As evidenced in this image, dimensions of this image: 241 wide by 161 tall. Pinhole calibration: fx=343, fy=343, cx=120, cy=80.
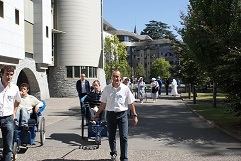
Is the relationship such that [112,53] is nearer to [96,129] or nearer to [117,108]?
[96,129]

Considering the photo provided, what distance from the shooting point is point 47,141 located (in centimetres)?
867

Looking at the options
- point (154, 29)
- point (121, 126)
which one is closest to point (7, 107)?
point (121, 126)

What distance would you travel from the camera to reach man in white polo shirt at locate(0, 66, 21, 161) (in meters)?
5.65

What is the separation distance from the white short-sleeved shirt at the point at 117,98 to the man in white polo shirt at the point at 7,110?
5.47 ft

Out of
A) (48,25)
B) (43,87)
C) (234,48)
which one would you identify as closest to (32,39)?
(48,25)

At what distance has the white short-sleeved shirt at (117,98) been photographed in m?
6.25

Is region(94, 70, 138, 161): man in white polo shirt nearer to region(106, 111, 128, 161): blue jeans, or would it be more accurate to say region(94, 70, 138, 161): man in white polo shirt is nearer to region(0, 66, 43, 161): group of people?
region(106, 111, 128, 161): blue jeans

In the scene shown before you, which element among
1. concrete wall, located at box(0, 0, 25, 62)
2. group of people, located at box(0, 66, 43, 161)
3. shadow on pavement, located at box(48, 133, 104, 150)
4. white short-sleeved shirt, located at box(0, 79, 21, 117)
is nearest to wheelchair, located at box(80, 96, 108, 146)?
shadow on pavement, located at box(48, 133, 104, 150)

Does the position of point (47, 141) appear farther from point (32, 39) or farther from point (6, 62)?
point (32, 39)

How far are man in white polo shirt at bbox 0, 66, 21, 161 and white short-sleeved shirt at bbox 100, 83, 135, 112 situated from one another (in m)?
1.67

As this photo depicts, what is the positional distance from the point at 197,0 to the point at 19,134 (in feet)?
22.8

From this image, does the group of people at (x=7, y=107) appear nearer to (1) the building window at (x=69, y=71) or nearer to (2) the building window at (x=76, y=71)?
(1) the building window at (x=69, y=71)

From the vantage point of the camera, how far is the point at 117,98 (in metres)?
6.30

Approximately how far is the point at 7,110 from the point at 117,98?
1.93 m
